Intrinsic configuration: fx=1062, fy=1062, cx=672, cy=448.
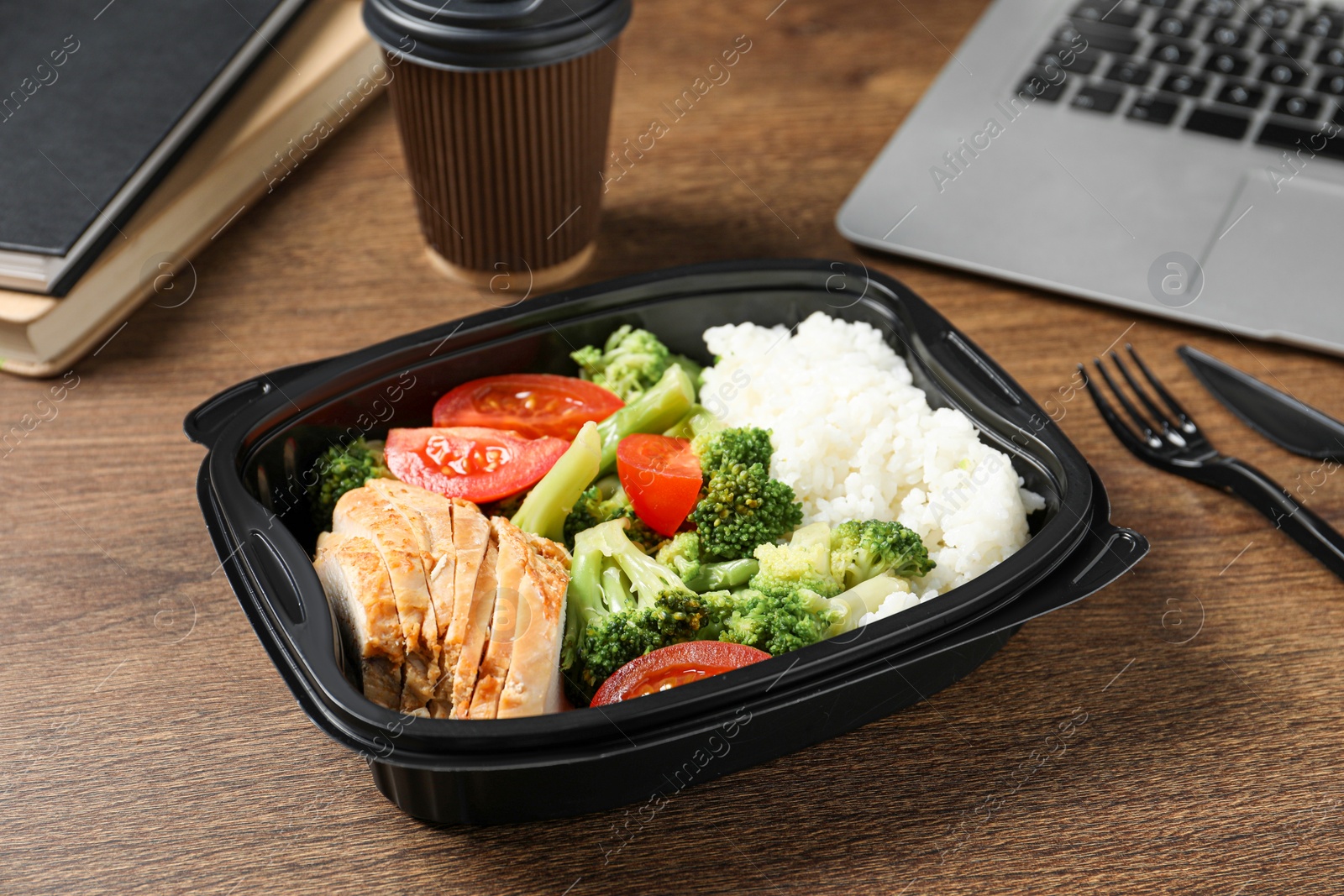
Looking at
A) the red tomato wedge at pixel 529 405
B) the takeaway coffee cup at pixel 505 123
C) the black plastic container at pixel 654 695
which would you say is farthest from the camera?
the takeaway coffee cup at pixel 505 123

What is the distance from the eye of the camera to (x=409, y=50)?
72.4 inches

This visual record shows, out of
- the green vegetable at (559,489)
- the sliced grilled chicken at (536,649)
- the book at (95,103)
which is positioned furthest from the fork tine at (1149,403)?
the book at (95,103)

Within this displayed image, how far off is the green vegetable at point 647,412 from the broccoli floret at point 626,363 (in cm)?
3

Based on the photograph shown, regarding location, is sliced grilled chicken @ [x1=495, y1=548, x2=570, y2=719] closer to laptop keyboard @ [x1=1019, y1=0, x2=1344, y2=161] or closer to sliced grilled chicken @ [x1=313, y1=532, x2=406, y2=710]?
sliced grilled chicken @ [x1=313, y1=532, x2=406, y2=710]

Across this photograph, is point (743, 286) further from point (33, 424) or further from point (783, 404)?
point (33, 424)

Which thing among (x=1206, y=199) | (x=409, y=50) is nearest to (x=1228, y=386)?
(x=1206, y=199)

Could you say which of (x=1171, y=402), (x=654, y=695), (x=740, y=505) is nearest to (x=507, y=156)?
(x=740, y=505)

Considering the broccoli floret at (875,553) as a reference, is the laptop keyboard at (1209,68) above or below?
below

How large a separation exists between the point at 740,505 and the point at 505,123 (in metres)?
0.88

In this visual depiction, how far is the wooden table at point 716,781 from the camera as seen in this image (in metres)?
1.34

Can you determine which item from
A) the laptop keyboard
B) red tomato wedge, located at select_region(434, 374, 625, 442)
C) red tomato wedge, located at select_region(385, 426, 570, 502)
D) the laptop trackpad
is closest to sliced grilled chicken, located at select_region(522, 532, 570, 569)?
red tomato wedge, located at select_region(385, 426, 570, 502)

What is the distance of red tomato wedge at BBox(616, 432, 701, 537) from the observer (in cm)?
162

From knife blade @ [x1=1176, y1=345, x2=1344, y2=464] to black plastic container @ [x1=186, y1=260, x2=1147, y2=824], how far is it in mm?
651

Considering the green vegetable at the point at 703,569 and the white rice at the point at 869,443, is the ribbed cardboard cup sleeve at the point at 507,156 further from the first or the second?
the green vegetable at the point at 703,569
